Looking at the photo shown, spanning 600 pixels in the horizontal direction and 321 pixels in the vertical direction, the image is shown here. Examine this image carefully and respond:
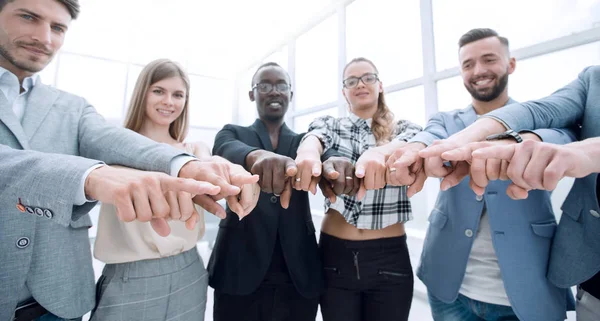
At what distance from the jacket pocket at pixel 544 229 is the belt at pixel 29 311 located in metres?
1.86

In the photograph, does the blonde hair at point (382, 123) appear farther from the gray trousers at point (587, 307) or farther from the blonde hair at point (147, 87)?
the blonde hair at point (147, 87)

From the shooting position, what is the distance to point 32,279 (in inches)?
33.9

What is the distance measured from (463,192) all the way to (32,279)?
1.70 meters

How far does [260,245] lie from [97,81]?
643 cm

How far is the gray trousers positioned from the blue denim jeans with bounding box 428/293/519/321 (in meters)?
0.24

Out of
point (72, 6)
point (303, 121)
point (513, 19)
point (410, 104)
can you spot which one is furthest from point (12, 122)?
point (303, 121)

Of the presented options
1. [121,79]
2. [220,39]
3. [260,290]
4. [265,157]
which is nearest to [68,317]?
[260,290]

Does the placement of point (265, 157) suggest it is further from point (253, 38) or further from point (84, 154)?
point (253, 38)

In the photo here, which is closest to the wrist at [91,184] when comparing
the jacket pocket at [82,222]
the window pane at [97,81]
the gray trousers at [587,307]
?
the jacket pocket at [82,222]

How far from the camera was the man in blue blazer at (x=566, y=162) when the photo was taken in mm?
748

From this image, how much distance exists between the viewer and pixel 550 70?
2.11 metres

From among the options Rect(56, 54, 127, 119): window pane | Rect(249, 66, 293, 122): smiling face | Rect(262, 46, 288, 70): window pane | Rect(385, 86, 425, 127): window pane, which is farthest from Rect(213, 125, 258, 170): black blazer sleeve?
Rect(56, 54, 127, 119): window pane

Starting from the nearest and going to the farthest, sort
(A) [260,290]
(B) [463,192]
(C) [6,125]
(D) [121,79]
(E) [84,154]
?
(C) [6,125], (E) [84,154], (B) [463,192], (A) [260,290], (D) [121,79]

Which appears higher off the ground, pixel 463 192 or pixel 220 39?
pixel 220 39
